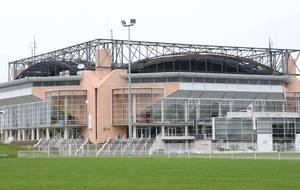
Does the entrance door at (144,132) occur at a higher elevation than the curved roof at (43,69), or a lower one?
lower

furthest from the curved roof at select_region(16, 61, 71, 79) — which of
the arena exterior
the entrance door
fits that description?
the entrance door

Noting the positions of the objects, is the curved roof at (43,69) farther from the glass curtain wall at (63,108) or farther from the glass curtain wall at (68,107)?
the glass curtain wall at (68,107)

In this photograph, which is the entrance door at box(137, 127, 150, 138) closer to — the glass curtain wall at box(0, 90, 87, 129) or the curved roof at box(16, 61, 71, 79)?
the glass curtain wall at box(0, 90, 87, 129)

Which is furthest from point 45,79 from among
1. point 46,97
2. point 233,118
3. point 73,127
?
point 233,118

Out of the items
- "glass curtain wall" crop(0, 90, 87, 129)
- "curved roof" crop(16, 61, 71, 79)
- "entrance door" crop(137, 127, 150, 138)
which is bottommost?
"entrance door" crop(137, 127, 150, 138)

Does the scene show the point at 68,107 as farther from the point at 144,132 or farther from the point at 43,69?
the point at 43,69

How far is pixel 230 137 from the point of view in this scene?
303 ft

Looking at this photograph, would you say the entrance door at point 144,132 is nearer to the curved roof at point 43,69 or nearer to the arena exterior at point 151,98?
the arena exterior at point 151,98

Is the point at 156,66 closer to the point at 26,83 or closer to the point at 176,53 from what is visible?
the point at 176,53

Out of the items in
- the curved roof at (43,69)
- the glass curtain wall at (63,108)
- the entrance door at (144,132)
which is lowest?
the entrance door at (144,132)

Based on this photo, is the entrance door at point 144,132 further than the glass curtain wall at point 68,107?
Yes

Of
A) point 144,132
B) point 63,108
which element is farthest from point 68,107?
point 144,132

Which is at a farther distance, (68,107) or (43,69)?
(43,69)

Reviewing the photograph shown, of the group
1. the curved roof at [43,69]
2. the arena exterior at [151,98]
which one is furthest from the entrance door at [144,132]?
the curved roof at [43,69]
